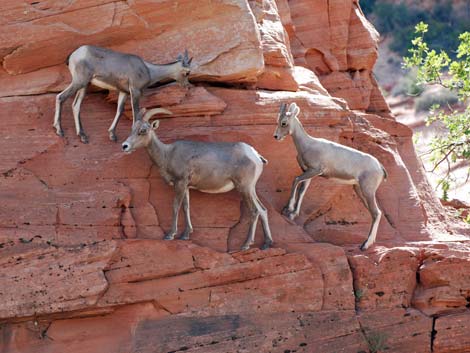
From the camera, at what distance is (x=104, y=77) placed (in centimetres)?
1311

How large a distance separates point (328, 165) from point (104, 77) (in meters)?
3.68

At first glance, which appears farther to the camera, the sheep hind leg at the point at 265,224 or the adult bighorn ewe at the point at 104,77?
the adult bighorn ewe at the point at 104,77

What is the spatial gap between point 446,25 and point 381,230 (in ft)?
119

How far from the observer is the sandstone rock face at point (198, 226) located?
39.5 ft

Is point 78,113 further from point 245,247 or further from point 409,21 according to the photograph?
point 409,21

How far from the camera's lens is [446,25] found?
159ft

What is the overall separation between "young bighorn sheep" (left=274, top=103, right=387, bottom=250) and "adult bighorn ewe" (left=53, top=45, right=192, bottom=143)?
7.35 feet

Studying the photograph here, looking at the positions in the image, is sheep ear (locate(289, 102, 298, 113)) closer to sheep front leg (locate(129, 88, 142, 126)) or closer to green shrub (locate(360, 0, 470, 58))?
sheep front leg (locate(129, 88, 142, 126))

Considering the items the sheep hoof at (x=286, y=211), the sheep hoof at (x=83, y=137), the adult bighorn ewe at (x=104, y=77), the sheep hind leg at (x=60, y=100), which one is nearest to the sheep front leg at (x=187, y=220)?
the adult bighorn ewe at (x=104, y=77)

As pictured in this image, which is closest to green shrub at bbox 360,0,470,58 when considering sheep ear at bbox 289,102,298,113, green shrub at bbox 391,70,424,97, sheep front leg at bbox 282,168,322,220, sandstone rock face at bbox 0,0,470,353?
green shrub at bbox 391,70,424,97

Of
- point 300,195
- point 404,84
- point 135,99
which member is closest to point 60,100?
point 135,99

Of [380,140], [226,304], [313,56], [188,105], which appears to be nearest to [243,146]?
[188,105]

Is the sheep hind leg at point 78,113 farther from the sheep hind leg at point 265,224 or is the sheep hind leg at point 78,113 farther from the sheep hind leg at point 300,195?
the sheep hind leg at point 300,195

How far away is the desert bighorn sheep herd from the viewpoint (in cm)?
1269
